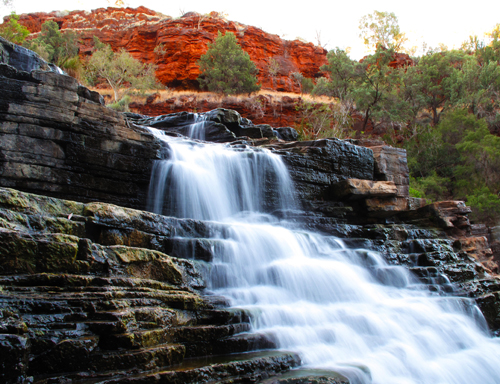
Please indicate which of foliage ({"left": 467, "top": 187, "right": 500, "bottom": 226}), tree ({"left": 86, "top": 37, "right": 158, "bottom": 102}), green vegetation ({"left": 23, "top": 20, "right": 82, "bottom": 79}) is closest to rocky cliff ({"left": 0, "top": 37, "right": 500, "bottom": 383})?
foliage ({"left": 467, "top": 187, "right": 500, "bottom": 226})

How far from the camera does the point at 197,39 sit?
113 feet

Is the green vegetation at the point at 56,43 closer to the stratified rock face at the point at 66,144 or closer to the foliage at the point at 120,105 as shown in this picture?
the foliage at the point at 120,105

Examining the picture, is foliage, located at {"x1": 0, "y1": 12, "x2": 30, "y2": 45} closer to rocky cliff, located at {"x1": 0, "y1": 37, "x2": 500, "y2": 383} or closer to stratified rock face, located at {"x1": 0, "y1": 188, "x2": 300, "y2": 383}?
rocky cliff, located at {"x1": 0, "y1": 37, "x2": 500, "y2": 383}

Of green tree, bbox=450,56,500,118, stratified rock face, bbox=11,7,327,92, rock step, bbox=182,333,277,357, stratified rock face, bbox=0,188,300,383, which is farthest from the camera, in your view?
stratified rock face, bbox=11,7,327,92

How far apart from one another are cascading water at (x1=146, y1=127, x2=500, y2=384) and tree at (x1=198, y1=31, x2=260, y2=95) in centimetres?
2033

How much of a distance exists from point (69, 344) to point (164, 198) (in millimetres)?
6458

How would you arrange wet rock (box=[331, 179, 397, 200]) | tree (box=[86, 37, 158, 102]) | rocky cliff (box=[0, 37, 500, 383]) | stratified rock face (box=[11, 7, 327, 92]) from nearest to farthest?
rocky cliff (box=[0, 37, 500, 383])
wet rock (box=[331, 179, 397, 200])
tree (box=[86, 37, 158, 102])
stratified rock face (box=[11, 7, 327, 92])

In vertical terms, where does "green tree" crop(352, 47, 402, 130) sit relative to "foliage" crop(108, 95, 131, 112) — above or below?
above

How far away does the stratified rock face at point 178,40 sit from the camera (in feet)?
112

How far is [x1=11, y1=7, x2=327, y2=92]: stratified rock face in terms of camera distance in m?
34.0

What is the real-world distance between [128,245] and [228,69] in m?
26.2

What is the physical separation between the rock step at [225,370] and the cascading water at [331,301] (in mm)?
499

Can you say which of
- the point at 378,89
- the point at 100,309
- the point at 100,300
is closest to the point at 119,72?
the point at 378,89

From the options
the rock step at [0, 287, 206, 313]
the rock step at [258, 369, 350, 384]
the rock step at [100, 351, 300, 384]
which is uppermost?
the rock step at [0, 287, 206, 313]
